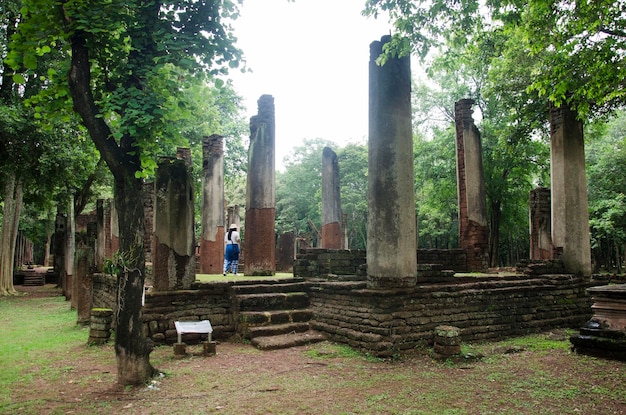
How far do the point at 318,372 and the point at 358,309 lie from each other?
160 centimetres

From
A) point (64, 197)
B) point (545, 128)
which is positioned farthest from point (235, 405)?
point (64, 197)

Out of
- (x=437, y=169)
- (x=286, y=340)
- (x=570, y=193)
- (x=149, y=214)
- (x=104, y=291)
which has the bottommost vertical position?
(x=286, y=340)

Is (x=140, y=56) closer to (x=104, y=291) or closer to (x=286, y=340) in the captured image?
(x=286, y=340)

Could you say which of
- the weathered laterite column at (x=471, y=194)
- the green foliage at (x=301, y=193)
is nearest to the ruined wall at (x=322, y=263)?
the weathered laterite column at (x=471, y=194)

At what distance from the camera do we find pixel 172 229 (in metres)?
8.50

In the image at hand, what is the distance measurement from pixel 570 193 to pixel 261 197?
7.52 metres

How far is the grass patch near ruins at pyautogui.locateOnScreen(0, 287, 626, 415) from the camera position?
16.5ft

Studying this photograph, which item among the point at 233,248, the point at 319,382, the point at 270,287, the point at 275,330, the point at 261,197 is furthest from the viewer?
the point at 233,248

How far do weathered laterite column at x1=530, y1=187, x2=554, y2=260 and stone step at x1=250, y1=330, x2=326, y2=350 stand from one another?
11536mm

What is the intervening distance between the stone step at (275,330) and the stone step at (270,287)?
91 centimetres

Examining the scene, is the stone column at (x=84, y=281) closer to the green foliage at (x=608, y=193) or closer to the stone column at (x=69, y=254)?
the stone column at (x=69, y=254)

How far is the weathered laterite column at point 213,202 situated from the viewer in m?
16.5

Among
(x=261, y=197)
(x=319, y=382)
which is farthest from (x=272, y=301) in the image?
(x=261, y=197)

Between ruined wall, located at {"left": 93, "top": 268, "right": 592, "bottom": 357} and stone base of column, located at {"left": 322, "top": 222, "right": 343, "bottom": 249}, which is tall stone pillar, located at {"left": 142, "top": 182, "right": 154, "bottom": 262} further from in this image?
stone base of column, located at {"left": 322, "top": 222, "right": 343, "bottom": 249}
